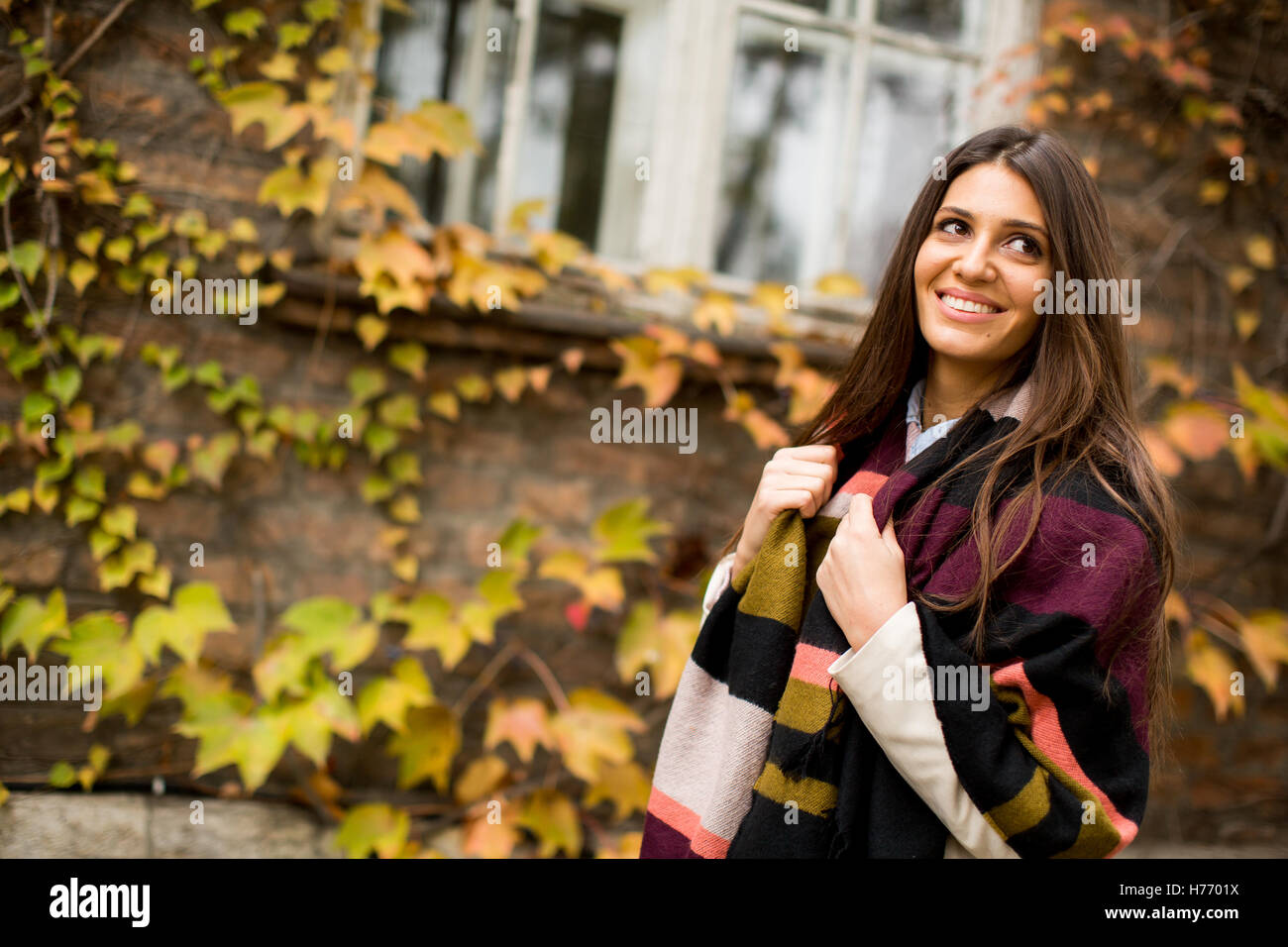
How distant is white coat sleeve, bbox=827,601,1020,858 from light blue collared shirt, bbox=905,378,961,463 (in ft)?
1.09

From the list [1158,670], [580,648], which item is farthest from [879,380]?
[580,648]

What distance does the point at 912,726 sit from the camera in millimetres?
1104

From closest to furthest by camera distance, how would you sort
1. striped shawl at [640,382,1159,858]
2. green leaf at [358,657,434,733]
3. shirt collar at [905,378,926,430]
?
striped shawl at [640,382,1159,858] < shirt collar at [905,378,926,430] < green leaf at [358,657,434,733]

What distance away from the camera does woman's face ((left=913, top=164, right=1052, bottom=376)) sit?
1.27 meters

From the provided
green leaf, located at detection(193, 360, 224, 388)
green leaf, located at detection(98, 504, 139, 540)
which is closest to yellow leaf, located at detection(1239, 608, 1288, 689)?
green leaf, located at detection(193, 360, 224, 388)

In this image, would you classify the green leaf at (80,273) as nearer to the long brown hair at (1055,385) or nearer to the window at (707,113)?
the window at (707,113)

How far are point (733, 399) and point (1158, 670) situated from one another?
1730mm

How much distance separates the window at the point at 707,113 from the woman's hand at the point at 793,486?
1773mm

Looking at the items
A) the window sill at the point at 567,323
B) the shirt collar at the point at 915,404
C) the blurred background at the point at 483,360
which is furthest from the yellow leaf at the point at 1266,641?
the shirt collar at the point at 915,404

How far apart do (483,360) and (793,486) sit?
64.1 inches

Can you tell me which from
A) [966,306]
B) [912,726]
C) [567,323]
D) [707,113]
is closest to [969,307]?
[966,306]

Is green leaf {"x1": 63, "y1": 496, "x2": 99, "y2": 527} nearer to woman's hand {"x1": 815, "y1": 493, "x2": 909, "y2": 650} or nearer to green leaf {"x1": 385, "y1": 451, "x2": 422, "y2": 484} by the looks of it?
green leaf {"x1": 385, "y1": 451, "x2": 422, "y2": 484}

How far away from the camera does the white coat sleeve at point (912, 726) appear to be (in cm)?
110

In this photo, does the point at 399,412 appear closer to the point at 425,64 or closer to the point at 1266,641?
the point at 425,64
